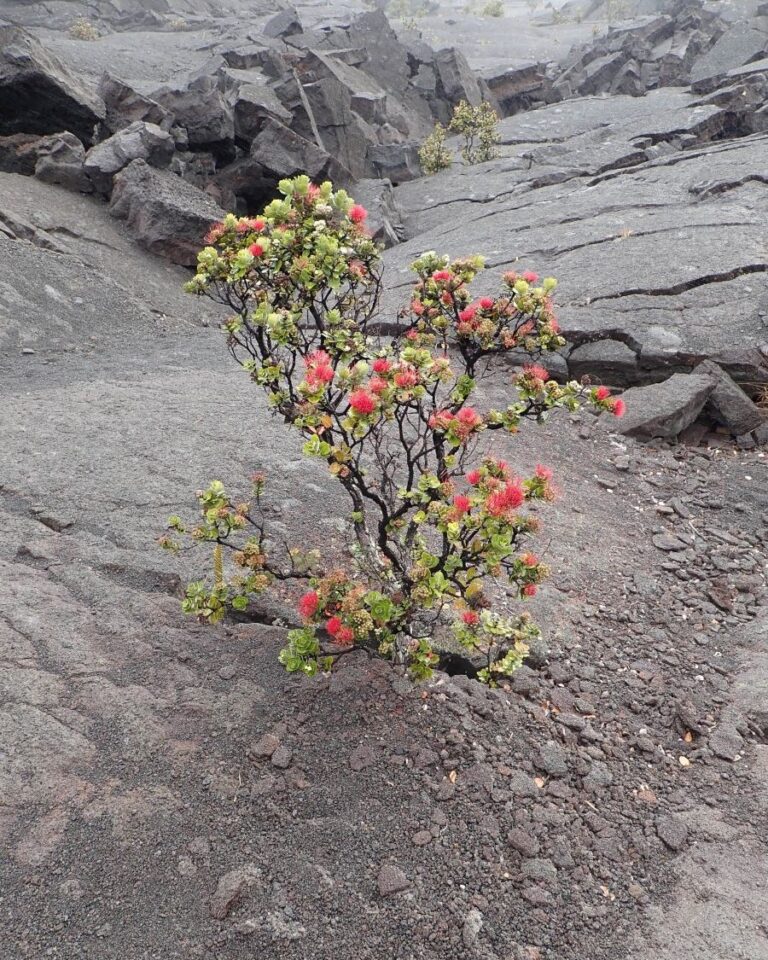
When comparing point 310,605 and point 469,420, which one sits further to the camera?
point 310,605

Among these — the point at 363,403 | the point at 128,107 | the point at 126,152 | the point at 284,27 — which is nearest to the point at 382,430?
the point at 363,403

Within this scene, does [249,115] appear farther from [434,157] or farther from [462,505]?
[462,505]

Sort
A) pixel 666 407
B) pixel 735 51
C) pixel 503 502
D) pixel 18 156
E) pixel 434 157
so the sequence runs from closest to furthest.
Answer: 1. pixel 503 502
2. pixel 666 407
3. pixel 18 156
4. pixel 434 157
5. pixel 735 51

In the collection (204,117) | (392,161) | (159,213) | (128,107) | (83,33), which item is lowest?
(159,213)

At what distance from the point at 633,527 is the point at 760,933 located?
4.01 m

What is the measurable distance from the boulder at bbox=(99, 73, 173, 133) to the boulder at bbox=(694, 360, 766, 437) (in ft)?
49.5

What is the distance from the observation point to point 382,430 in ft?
13.9

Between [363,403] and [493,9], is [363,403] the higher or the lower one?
the lower one

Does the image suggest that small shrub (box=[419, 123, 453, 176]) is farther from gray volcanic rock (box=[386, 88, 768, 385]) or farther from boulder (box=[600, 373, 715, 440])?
boulder (box=[600, 373, 715, 440])

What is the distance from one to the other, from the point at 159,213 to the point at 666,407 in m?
11.1

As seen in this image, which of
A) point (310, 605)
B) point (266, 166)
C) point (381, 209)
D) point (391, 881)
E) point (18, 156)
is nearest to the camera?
point (391, 881)

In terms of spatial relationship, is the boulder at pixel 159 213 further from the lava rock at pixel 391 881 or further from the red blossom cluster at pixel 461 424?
the lava rock at pixel 391 881

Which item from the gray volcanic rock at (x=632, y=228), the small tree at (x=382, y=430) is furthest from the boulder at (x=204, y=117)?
the small tree at (x=382, y=430)

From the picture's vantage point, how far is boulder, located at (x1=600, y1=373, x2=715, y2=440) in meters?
8.33
